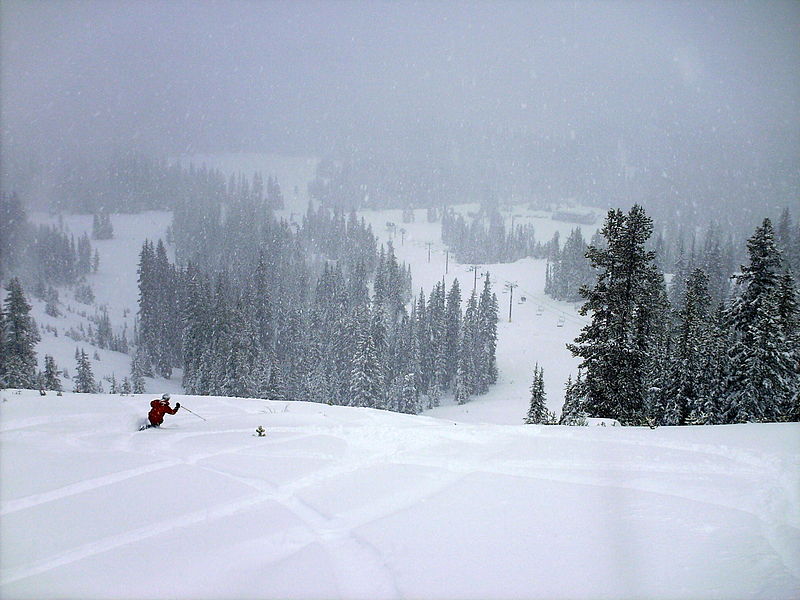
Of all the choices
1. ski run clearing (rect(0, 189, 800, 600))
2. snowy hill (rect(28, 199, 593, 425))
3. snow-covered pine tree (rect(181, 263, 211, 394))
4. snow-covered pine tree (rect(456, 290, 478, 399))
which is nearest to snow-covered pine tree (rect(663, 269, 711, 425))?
ski run clearing (rect(0, 189, 800, 600))

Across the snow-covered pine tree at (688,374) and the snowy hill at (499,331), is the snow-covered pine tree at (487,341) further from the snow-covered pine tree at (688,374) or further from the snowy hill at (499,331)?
the snow-covered pine tree at (688,374)

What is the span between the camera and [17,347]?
1526 inches

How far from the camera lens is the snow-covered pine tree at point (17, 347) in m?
36.6

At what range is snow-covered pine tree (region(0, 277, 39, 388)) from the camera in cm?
3664

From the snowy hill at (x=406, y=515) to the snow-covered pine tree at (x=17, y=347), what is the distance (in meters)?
34.5

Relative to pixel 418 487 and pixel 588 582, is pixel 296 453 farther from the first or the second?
pixel 588 582

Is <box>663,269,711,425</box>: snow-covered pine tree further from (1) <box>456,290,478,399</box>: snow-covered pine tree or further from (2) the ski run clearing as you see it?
(1) <box>456,290,478,399</box>: snow-covered pine tree

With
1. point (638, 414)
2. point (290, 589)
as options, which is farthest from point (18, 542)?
point (638, 414)

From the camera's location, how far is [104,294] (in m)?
141

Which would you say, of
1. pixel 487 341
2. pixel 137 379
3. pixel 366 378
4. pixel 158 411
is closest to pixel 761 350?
pixel 158 411

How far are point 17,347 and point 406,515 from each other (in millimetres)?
47116

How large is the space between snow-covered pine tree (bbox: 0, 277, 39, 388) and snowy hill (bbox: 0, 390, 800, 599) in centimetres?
3449

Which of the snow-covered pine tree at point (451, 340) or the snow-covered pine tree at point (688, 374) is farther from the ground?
the snow-covered pine tree at point (688, 374)

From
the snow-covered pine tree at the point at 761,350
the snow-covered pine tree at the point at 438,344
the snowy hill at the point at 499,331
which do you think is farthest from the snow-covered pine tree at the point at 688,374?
the snow-covered pine tree at the point at 438,344
